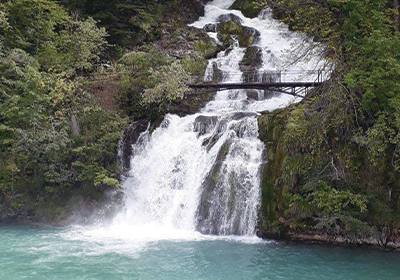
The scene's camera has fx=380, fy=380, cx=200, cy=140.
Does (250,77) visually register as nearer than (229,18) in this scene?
Yes

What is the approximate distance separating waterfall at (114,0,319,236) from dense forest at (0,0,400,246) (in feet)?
2.16

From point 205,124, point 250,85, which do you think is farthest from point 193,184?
point 250,85

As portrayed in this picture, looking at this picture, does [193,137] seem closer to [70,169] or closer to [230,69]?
[70,169]

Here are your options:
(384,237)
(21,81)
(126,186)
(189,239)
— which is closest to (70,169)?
(126,186)

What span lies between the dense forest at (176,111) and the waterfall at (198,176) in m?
0.66

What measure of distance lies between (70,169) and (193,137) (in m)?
5.62

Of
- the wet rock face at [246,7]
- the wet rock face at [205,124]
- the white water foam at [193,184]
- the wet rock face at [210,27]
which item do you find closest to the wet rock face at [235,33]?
the wet rock face at [210,27]

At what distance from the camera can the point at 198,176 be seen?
49.5 ft

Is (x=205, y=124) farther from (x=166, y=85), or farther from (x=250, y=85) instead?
(x=250, y=85)

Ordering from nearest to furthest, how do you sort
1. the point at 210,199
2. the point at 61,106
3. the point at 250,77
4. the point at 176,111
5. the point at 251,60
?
1. the point at 210,199
2. the point at 61,106
3. the point at 176,111
4. the point at 250,77
5. the point at 251,60

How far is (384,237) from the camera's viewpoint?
11.7 metres

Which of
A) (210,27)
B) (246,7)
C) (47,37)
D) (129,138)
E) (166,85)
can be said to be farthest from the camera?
(246,7)

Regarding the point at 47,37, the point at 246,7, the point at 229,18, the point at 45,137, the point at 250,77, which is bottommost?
the point at 45,137

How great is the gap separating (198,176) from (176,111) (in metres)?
5.09
